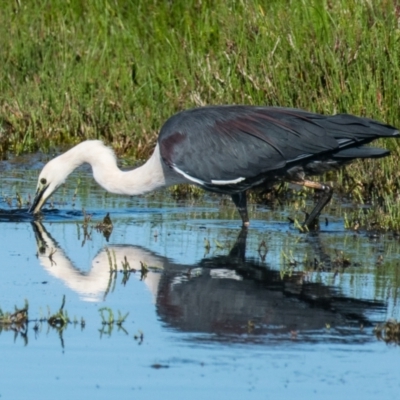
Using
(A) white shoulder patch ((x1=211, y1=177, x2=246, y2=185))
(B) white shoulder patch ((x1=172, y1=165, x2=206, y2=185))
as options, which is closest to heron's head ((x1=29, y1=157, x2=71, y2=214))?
(B) white shoulder patch ((x1=172, y1=165, x2=206, y2=185))

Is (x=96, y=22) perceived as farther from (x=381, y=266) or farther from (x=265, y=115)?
(x=381, y=266)

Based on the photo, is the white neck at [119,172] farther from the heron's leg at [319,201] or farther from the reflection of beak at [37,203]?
the heron's leg at [319,201]

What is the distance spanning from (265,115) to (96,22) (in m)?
4.36

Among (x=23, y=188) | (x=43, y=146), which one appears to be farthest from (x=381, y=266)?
(x=43, y=146)

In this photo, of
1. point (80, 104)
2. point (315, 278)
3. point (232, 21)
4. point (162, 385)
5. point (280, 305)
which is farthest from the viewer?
point (80, 104)

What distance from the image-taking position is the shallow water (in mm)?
4668

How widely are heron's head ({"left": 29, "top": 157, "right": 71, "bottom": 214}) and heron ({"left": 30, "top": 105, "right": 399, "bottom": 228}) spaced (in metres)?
0.60

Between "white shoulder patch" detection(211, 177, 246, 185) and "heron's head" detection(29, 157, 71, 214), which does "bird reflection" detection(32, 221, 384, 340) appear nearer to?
"white shoulder patch" detection(211, 177, 246, 185)

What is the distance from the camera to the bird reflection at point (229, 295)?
5.38m

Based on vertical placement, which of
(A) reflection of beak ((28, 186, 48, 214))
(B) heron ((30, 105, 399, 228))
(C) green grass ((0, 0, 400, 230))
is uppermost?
(C) green grass ((0, 0, 400, 230))

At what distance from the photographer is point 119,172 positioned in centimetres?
836

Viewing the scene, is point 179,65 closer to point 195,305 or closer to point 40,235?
point 40,235

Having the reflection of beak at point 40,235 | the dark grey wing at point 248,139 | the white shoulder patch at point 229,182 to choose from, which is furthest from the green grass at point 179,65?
the reflection of beak at point 40,235

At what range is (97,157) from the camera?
27.8 ft
